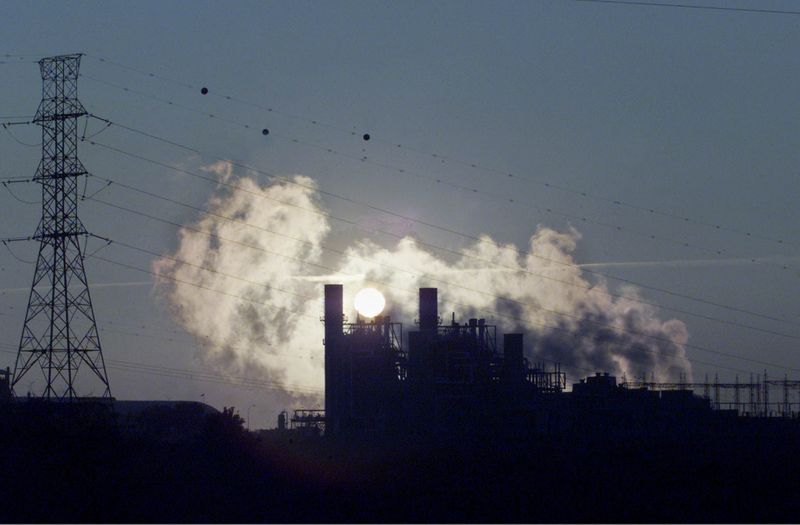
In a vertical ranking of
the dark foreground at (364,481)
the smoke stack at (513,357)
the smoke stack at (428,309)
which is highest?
the smoke stack at (428,309)

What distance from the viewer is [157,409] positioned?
417ft

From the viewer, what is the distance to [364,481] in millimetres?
47531

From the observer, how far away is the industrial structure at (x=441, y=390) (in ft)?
301

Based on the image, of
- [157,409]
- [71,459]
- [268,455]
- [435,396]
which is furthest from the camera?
[157,409]

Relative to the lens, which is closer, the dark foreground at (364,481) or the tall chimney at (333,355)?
the dark foreground at (364,481)

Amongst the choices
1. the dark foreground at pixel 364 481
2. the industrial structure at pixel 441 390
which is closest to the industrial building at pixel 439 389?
the industrial structure at pixel 441 390

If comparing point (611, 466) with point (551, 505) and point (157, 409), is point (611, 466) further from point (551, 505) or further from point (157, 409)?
point (157, 409)

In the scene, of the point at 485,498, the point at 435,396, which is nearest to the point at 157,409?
the point at 435,396

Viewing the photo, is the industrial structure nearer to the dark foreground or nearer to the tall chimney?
the tall chimney

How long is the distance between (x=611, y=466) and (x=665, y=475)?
5.35 m

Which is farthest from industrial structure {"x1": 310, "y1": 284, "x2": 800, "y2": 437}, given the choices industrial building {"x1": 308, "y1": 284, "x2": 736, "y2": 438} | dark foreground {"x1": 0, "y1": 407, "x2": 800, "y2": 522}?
dark foreground {"x1": 0, "y1": 407, "x2": 800, "y2": 522}

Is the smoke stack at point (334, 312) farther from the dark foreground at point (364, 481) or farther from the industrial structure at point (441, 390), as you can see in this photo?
the dark foreground at point (364, 481)

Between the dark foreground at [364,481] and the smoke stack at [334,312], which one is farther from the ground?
the smoke stack at [334,312]

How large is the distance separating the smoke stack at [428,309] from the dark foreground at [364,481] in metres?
25.5
